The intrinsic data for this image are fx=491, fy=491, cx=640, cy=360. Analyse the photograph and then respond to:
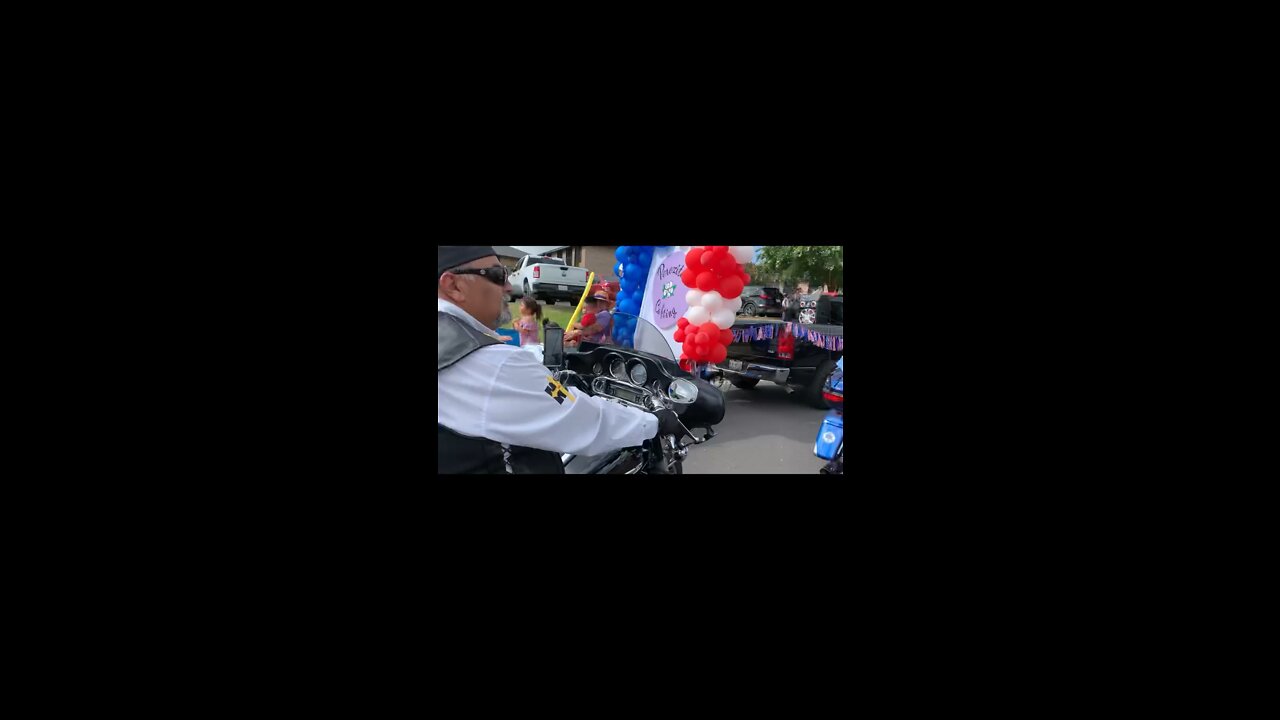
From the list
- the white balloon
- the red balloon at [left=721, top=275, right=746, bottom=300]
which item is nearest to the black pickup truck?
the white balloon

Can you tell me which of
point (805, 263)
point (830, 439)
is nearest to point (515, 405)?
point (830, 439)

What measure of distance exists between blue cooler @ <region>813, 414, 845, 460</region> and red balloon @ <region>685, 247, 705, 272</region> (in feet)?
3.51

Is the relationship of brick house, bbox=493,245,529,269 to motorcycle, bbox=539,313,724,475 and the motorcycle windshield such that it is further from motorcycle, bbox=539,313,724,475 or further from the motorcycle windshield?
the motorcycle windshield

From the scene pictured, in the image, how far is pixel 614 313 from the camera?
8.69ft

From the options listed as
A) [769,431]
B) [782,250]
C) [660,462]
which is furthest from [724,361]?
[660,462]

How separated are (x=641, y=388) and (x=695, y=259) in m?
0.86

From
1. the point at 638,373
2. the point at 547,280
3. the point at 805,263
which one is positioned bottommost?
the point at 638,373

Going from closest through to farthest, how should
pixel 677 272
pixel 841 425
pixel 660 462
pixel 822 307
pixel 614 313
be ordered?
1. pixel 660 462
2. pixel 841 425
3. pixel 614 313
4. pixel 677 272
5. pixel 822 307

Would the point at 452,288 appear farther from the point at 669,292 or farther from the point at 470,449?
the point at 669,292

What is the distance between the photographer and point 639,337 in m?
2.50

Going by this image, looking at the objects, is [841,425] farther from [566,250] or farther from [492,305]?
[492,305]

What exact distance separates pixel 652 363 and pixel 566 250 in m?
0.69

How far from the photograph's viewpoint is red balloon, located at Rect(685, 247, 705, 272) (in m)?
2.69

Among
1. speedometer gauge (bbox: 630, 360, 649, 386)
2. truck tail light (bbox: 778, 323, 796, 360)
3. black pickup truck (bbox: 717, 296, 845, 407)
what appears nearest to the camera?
speedometer gauge (bbox: 630, 360, 649, 386)
